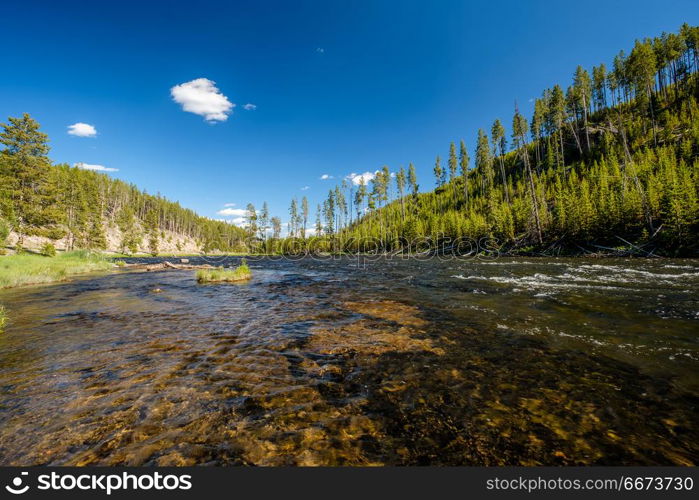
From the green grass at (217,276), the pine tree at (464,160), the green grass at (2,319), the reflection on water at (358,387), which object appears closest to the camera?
the reflection on water at (358,387)

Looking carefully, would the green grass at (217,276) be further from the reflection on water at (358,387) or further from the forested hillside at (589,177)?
the forested hillside at (589,177)

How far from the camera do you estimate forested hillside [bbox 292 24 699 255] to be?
36.5 metres

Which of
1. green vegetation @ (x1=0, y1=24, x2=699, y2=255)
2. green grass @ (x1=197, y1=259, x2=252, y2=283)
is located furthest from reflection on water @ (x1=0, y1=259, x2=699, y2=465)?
green vegetation @ (x1=0, y1=24, x2=699, y2=255)

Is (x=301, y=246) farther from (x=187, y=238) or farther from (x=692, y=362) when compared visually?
(x=692, y=362)

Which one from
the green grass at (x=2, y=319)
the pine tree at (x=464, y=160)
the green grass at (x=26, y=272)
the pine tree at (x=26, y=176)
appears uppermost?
the pine tree at (x=464, y=160)

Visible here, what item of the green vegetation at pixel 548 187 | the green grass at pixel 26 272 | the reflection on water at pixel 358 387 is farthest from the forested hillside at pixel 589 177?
the green grass at pixel 26 272

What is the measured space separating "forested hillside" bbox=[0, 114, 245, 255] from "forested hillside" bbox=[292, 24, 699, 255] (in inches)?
2870

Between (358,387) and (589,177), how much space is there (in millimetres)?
74494

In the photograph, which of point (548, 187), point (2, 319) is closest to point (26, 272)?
point (2, 319)

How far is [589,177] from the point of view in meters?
56.8

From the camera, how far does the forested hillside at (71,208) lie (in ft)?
125

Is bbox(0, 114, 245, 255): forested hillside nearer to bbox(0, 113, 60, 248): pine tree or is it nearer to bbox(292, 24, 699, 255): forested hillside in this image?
bbox(0, 113, 60, 248): pine tree

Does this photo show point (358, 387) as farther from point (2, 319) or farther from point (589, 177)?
point (589, 177)

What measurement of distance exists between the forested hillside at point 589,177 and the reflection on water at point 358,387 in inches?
1437
